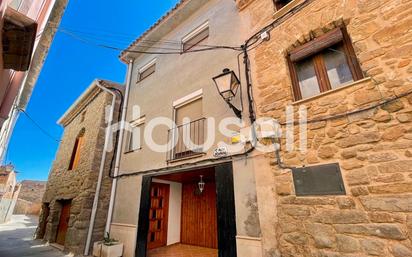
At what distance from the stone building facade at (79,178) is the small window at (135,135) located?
86 centimetres

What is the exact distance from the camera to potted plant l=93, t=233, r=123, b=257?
5379mm

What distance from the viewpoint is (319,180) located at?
Result: 304 cm

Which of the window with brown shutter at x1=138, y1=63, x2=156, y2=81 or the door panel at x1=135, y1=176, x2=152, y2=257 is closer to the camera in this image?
the door panel at x1=135, y1=176, x2=152, y2=257

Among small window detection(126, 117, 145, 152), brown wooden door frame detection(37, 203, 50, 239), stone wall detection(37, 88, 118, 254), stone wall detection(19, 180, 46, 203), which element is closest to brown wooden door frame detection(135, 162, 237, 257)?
small window detection(126, 117, 145, 152)

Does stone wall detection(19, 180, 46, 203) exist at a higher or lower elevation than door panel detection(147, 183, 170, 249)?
higher

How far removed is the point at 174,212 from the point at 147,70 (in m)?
5.71

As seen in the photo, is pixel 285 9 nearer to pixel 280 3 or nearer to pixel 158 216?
pixel 280 3

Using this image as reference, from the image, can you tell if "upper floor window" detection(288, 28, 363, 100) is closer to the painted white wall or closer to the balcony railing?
the balcony railing

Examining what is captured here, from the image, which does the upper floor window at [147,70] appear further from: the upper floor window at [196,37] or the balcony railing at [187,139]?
the balcony railing at [187,139]

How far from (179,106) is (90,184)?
402 cm

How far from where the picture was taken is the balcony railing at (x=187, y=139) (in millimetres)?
5105

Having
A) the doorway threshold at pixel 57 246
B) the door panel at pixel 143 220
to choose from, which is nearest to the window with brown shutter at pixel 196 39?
the door panel at pixel 143 220

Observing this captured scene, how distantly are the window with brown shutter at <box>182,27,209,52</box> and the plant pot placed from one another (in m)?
6.38

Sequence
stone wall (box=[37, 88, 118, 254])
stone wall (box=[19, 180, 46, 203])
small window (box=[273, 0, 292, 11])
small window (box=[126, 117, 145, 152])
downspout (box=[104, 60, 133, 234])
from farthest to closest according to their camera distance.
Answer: stone wall (box=[19, 180, 46, 203]) → small window (box=[126, 117, 145, 152]) → downspout (box=[104, 60, 133, 234]) → stone wall (box=[37, 88, 118, 254]) → small window (box=[273, 0, 292, 11])
